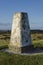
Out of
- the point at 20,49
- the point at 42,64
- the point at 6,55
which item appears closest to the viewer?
the point at 42,64

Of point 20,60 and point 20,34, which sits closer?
point 20,60

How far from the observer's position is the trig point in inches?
758

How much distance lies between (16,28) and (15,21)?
2.64ft

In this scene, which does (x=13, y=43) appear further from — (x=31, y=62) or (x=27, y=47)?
(x=31, y=62)

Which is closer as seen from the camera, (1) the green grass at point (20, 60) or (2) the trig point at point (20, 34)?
(1) the green grass at point (20, 60)

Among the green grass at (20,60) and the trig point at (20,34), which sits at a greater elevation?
the trig point at (20,34)

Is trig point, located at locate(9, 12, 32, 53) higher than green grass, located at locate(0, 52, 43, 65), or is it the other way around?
trig point, located at locate(9, 12, 32, 53)

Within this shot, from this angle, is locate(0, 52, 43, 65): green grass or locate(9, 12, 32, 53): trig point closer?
locate(0, 52, 43, 65): green grass

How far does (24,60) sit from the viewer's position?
15.9m

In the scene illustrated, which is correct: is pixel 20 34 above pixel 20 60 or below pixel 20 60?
above

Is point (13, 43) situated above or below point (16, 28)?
below

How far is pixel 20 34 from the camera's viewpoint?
19297 millimetres

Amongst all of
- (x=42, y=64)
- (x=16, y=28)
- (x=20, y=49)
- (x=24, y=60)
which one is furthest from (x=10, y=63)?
(x=16, y=28)

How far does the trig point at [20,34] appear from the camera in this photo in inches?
758
